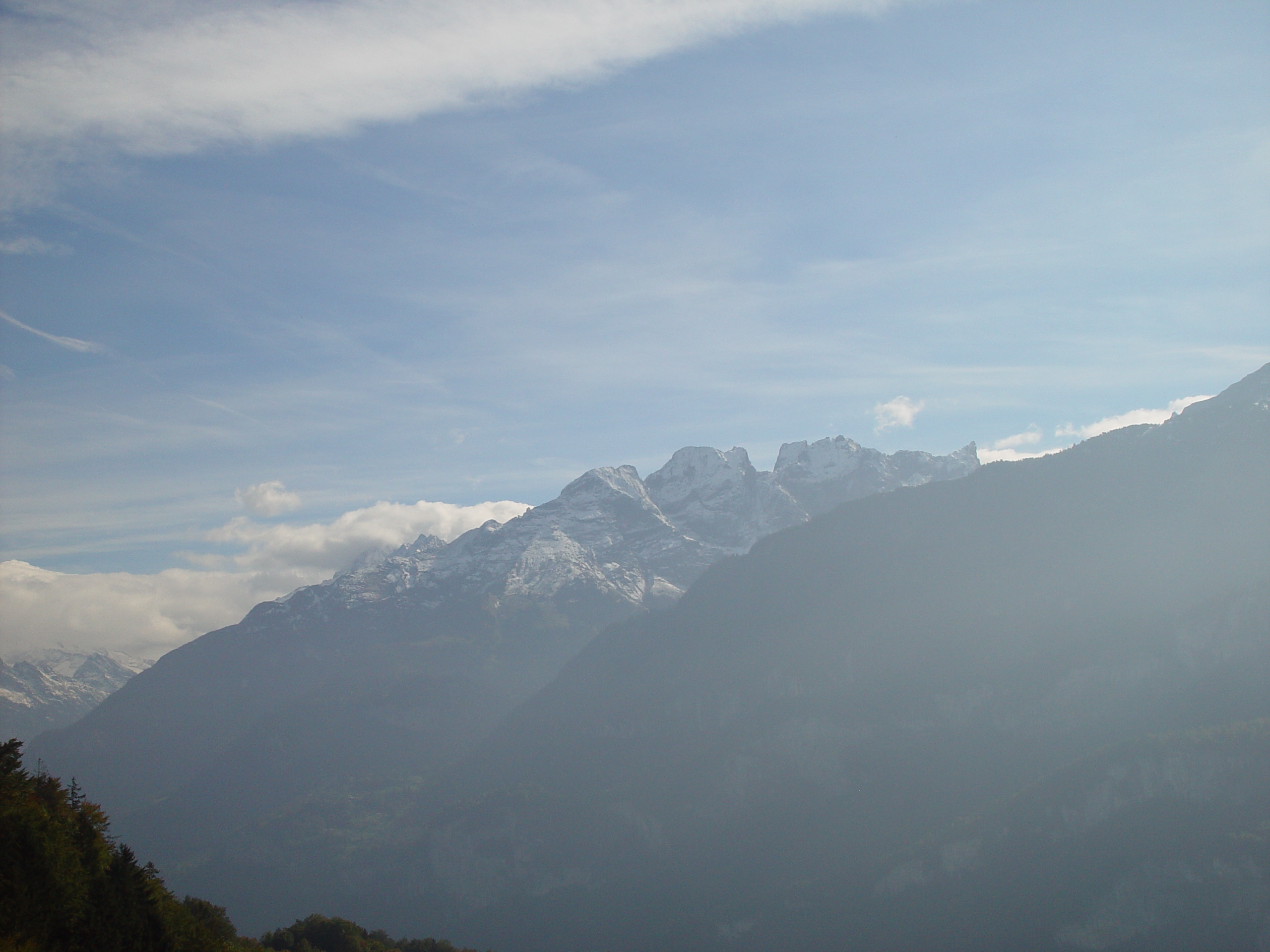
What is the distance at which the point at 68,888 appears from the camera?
→ 267 ft

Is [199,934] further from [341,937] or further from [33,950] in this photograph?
[341,937]

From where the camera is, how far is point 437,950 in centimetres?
19675

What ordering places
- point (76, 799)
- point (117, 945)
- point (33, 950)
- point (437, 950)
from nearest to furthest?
1. point (33, 950)
2. point (117, 945)
3. point (76, 799)
4. point (437, 950)

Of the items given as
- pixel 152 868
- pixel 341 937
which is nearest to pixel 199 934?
pixel 152 868

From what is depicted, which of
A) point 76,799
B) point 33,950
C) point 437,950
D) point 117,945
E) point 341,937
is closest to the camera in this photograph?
point 33,950

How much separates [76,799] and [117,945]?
126 feet

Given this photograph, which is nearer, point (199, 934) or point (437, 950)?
point (199, 934)

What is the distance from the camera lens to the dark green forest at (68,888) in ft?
250

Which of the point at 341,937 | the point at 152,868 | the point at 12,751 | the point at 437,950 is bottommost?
the point at 437,950

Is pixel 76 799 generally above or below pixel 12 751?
below

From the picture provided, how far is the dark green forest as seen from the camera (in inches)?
3002

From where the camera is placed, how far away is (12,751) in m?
99.8

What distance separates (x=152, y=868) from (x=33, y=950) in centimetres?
3952

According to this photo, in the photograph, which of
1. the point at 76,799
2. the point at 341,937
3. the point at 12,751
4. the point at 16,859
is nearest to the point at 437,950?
the point at 341,937
